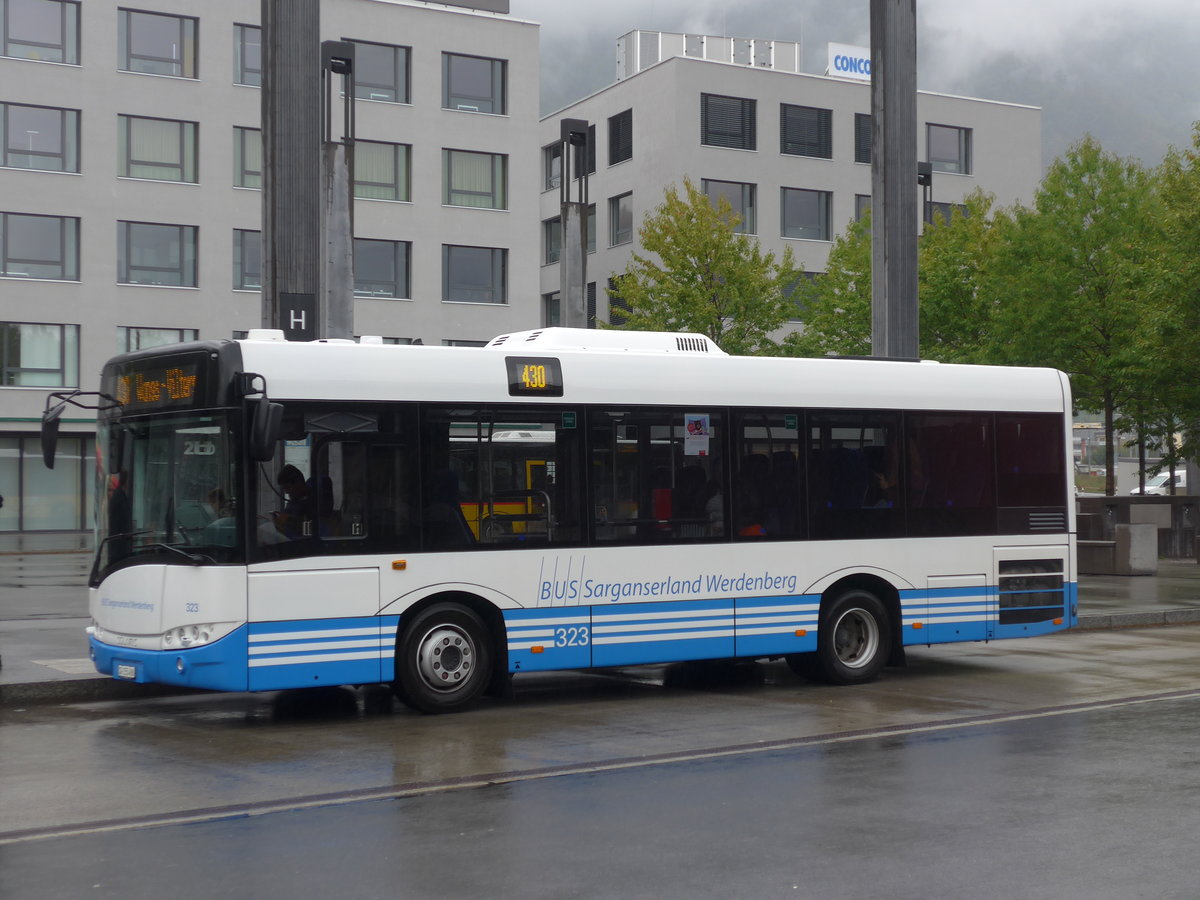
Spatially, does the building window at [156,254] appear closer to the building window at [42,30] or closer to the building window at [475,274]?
the building window at [42,30]

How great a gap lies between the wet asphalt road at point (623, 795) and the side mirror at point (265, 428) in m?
1.95

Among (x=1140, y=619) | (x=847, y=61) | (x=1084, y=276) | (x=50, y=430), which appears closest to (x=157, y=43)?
(x=1084, y=276)

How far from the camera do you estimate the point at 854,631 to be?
536 inches

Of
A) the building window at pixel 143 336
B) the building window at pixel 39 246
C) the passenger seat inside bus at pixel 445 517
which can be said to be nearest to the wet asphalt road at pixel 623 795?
the passenger seat inside bus at pixel 445 517

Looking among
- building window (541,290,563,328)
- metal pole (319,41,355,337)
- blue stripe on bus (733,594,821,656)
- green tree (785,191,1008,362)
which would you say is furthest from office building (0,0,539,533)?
blue stripe on bus (733,594,821,656)

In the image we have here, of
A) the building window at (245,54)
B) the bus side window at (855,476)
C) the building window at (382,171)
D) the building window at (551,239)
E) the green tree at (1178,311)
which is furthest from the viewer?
the building window at (551,239)

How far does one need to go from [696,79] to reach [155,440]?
49.9 metres

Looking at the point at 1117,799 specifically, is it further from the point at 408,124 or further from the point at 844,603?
the point at 408,124

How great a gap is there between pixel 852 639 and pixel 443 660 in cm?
390

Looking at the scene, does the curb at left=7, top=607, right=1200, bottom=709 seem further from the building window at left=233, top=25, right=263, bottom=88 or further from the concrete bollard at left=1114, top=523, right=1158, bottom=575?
the building window at left=233, top=25, right=263, bottom=88

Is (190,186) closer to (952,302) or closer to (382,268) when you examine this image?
(382,268)

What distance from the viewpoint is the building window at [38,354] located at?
46844 mm

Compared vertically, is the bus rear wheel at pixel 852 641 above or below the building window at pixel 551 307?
below

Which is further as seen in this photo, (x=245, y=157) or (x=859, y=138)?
(x=859, y=138)
